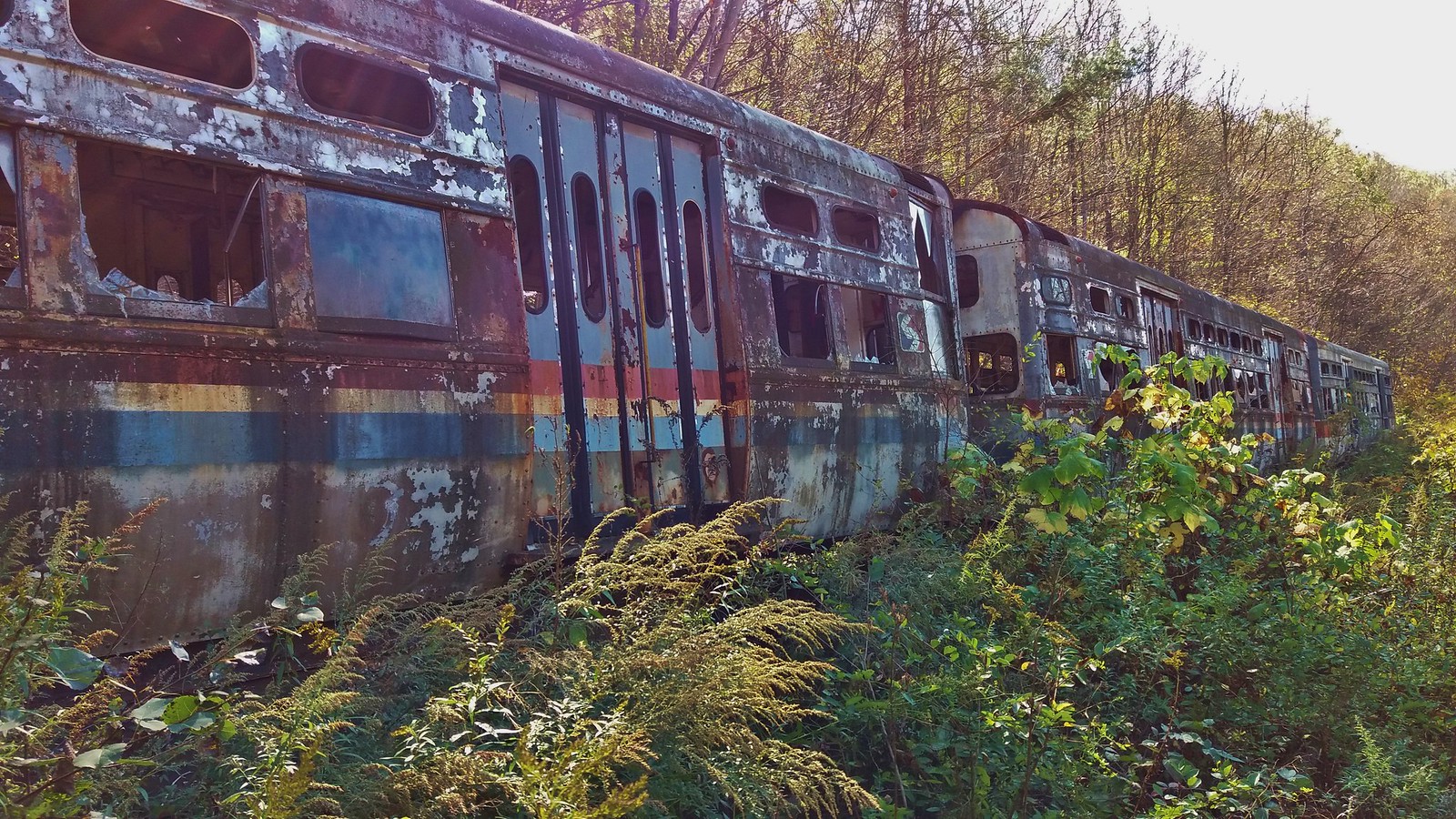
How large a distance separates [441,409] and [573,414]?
35.0 inches

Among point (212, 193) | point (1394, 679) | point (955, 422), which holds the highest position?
point (212, 193)

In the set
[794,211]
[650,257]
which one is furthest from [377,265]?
[794,211]

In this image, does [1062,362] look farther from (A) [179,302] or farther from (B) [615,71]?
(A) [179,302]

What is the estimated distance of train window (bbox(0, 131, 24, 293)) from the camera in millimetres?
3295

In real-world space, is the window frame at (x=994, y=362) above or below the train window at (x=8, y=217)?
below

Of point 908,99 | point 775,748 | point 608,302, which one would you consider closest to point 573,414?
point 608,302

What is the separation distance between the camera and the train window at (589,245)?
5500 mm

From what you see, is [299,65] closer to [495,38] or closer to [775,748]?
[495,38]

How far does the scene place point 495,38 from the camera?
5.14 meters

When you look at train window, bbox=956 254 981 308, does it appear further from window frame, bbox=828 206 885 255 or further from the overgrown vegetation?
the overgrown vegetation

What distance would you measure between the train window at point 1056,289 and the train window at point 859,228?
119 inches

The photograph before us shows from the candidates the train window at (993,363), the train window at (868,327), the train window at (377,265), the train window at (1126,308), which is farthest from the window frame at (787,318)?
the train window at (1126,308)

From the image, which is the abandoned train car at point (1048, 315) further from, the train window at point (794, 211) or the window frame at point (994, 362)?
the train window at point (794, 211)

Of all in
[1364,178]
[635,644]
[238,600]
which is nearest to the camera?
[635,644]
